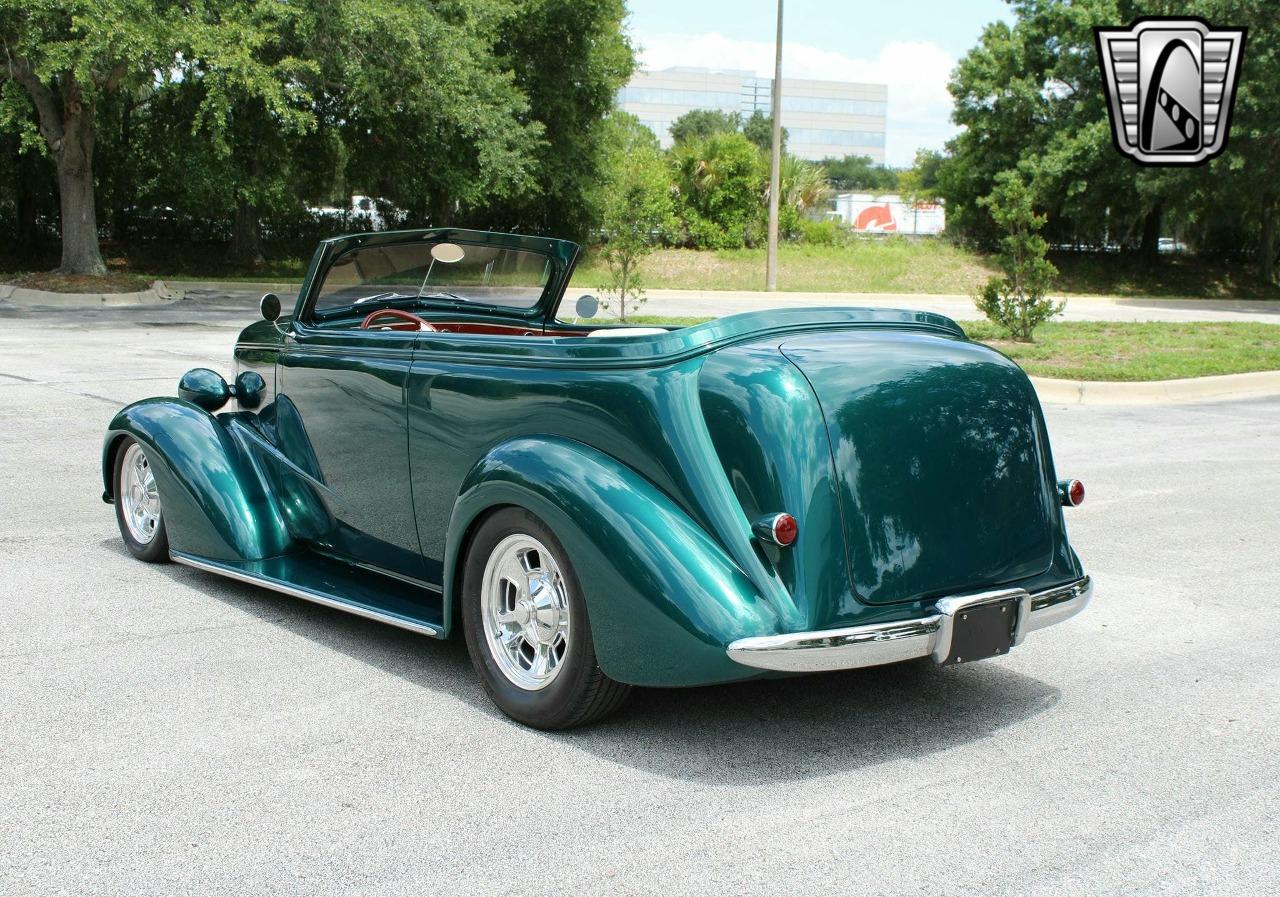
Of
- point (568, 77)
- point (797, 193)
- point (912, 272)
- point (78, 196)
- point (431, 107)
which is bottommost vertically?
point (912, 272)

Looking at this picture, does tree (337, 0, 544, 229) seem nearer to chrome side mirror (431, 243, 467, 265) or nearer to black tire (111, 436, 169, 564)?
black tire (111, 436, 169, 564)

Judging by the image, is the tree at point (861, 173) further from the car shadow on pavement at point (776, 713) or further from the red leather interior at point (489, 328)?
the car shadow on pavement at point (776, 713)

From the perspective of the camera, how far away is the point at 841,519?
3.59 m

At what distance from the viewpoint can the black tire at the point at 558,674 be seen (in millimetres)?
3701

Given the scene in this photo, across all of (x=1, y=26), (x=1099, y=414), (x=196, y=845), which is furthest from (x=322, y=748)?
(x=1, y=26)

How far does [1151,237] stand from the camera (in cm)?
3812

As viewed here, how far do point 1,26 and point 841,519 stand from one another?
22406 mm

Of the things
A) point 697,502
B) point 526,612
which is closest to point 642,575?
point 697,502

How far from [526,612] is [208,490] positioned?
6.50 ft

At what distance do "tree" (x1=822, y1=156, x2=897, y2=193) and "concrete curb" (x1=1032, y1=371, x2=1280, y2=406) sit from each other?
122 m

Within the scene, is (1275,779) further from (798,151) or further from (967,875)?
(798,151)

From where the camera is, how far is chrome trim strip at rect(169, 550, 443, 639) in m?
4.23

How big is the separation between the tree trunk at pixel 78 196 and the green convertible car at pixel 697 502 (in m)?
23.6

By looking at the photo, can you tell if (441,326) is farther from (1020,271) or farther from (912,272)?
(912,272)
